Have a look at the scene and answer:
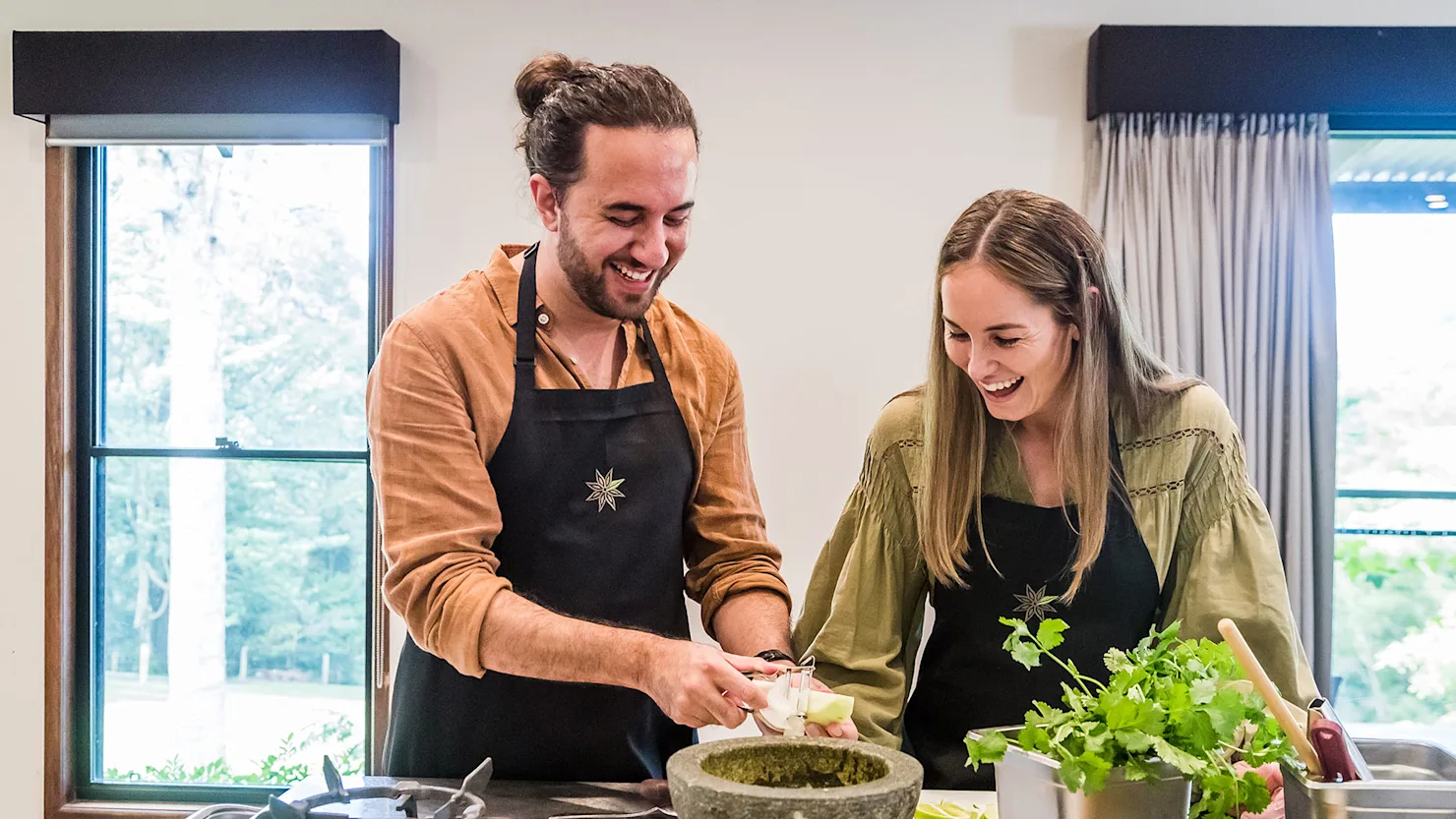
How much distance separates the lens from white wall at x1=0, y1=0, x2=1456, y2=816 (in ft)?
10.2

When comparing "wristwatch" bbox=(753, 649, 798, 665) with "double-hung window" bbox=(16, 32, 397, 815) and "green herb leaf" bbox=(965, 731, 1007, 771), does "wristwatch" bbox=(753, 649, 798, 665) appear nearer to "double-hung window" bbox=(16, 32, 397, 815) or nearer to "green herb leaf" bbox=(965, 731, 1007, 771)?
"green herb leaf" bbox=(965, 731, 1007, 771)

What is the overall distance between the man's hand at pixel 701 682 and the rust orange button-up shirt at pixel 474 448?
25cm

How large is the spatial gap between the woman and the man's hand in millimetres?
238

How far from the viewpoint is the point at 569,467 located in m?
1.72

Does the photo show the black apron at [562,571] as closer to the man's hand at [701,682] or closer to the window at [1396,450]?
the man's hand at [701,682]

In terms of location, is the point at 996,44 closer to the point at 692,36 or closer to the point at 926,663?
the point at 692,36

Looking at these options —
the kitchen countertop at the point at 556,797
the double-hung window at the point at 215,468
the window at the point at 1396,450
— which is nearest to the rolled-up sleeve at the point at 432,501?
the kitchen countertop at the point at 556,797

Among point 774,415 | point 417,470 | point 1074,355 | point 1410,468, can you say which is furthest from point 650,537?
point 1410,468

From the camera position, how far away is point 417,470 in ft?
5.24

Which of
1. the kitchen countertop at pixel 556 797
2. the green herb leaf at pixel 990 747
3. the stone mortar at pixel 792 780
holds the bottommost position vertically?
the kitchen countertop at pixel 556 797

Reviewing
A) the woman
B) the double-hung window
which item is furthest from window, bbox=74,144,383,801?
the woman

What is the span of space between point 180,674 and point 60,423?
2.80ft

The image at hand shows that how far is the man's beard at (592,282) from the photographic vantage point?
1.70 meters

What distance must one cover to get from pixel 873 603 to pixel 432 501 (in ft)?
2.16
